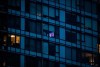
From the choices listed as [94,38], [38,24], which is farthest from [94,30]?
[38,24]

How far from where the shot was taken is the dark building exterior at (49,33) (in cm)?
6906

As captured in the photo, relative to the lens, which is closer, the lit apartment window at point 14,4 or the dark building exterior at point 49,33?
the dark building exterior at point 49,33

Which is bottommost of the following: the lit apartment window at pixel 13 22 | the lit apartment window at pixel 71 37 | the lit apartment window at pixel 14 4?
the lit apartment window at pixel 71 37

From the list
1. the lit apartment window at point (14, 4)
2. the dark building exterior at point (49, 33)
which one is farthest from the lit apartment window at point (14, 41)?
the lit apartment window at point (14, 4)

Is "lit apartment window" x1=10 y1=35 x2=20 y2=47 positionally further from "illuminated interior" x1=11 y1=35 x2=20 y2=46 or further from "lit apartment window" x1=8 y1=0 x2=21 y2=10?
"lit apartment window" x1=8 y1=0 x2=21 y2=10

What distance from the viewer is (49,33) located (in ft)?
241

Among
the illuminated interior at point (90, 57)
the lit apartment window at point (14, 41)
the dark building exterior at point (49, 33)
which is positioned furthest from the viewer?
the illuminated interior at point (90, 57)

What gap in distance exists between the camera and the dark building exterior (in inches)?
2719

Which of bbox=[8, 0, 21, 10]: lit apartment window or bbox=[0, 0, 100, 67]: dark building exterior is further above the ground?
bbox=[8, 0, 21, 10]: lit apartment window

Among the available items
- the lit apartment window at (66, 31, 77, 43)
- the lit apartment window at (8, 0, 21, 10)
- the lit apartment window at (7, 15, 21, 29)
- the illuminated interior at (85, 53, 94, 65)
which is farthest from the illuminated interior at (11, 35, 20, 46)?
the illuminated interior at (85, 53, 94, 65)

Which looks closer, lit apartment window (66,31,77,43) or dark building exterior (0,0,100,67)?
dark building exterior (0,0,100,67)

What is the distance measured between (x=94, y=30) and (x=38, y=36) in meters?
12.7

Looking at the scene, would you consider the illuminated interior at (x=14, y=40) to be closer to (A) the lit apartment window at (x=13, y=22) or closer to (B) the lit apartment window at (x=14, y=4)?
(A) the lit apartment window at (x=13, y=22)

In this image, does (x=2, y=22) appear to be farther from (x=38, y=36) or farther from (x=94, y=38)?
(x=94, y=38)
